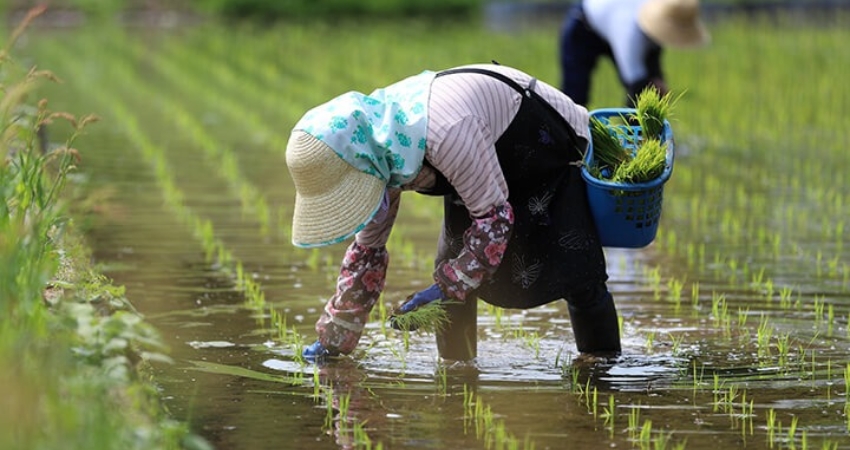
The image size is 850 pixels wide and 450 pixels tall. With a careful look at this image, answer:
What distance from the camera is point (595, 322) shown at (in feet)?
15.2

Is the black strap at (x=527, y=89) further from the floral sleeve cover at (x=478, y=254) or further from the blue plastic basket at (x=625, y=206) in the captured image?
the floral sleeve cover at (x=478, y=254)

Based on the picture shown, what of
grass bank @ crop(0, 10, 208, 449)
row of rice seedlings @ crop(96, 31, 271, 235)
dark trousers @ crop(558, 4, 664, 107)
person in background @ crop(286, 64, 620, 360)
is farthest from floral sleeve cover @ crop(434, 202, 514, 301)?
dark trousers @ crop(558, 4, 664, 107)

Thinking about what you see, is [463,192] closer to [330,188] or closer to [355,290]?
[330,188]

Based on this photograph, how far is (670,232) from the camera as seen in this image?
6.96m

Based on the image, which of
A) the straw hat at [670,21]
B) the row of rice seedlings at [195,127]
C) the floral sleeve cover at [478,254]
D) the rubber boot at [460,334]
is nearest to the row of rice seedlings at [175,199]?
the row of rice seedlings at [195,127]

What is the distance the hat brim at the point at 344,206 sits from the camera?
13.0ft

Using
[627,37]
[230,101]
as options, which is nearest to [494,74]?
[627,37]

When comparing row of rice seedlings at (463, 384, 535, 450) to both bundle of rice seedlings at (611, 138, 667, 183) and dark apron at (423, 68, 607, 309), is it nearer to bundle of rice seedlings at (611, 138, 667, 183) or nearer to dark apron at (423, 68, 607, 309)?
dark apron at (423, 68, 607, 309)

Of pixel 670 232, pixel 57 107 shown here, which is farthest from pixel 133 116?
pixel 670 232

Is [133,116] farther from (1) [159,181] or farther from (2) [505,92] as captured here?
(2) [505,92]

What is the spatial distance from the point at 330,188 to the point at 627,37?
4.74 metres

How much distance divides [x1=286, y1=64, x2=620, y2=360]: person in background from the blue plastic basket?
38 millimetres

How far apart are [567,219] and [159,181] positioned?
4.74 meters

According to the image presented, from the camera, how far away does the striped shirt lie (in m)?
4.02
